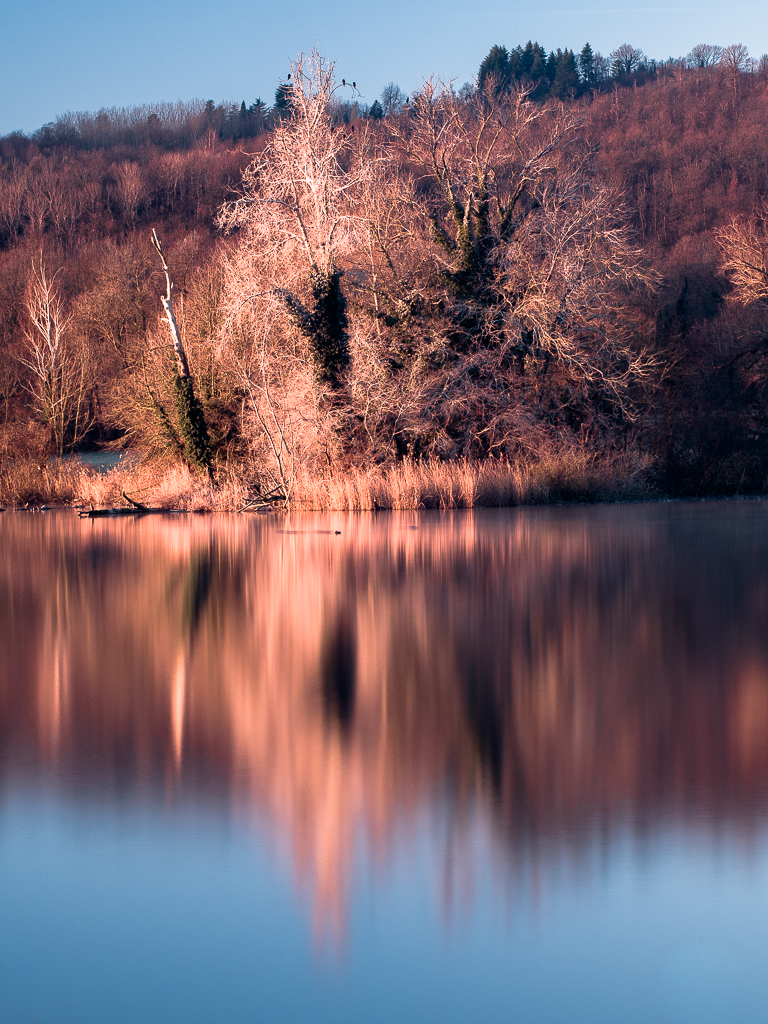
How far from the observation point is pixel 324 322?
29.4 m

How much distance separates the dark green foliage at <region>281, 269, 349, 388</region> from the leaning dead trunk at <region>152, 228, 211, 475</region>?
4.58 metres

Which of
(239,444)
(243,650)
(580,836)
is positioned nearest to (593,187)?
(239,444)

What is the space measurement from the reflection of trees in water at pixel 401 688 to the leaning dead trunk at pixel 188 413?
18072mm

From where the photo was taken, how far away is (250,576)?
515 inches

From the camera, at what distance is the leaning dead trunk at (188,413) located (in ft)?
105

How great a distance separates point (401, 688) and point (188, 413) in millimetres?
26565

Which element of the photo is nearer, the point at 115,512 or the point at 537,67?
the point at 115,512

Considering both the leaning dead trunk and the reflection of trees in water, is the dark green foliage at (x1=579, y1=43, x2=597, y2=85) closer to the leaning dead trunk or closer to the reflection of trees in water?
the leaning dead trunk

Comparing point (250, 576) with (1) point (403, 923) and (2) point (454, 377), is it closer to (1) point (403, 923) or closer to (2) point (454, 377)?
(1) point (403, 923)

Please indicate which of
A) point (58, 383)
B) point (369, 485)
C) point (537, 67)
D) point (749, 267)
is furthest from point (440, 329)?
point (537, 67)

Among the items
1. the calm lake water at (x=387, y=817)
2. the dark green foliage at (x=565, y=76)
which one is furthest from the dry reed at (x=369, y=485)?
the dark green foliage at (x=565, y=76)

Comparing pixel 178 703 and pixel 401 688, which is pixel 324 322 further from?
pixel 178 703

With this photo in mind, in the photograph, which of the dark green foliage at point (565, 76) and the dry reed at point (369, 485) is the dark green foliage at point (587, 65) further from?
the dry reed at point (369, 485)

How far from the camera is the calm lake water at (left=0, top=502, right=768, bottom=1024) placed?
2.71 m
